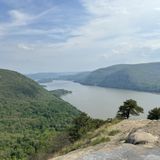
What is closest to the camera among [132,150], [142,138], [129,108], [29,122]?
[132,150]

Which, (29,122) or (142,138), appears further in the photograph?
(29,122)

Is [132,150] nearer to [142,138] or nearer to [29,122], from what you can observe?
[142,138]

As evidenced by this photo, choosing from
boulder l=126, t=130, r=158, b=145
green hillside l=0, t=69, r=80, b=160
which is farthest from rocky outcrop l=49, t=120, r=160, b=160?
green hillside l=0, t=69, r=80, b=160

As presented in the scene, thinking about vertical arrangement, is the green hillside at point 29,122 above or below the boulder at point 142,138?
below

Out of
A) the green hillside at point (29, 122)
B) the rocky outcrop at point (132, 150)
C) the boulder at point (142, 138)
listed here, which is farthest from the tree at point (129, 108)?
the green hillside at point (29, 122)

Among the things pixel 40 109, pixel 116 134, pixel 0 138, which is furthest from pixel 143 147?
pixel 40 109

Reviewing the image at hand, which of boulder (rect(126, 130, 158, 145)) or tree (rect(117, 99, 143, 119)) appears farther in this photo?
tree (rect(117, 99, 143, 119))

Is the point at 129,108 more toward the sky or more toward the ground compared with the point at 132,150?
more toward the sky

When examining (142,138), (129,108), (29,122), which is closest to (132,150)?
(142,138)

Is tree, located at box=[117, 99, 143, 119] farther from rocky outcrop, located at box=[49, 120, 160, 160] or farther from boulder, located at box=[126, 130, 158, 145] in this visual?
boulder, located at box=[126, 130, 158, 145]

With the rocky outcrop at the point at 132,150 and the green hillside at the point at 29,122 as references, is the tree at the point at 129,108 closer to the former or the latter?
the rocky outcrop at the point at 132,150

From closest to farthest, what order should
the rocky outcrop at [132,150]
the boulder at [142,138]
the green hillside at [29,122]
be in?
1. the rocky outcrop at [132,150]
2. the boulder at [142,138]
3. the green hillside at [29,122]
